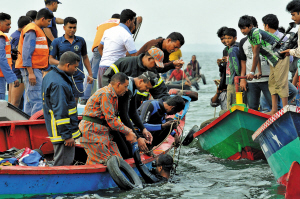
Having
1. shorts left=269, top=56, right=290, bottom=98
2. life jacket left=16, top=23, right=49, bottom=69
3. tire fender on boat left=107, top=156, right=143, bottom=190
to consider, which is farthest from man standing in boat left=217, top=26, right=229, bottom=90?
tire fender on boat left=107, top=156, right=143, bottom=190

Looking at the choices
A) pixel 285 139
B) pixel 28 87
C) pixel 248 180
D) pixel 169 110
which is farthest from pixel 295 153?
pixel 28 87

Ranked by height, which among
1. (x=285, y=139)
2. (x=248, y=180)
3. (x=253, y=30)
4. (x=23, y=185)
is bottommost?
(x=248, y=180)

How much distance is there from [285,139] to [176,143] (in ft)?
8.86

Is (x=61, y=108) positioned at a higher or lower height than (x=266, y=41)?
lower

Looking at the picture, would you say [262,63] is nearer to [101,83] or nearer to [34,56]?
[101,83]

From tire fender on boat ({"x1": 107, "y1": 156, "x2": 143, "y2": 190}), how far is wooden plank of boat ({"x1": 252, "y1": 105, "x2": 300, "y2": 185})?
184cm

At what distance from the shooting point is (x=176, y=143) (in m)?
7.97

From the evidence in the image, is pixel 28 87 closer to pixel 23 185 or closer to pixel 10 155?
pixel 10 155

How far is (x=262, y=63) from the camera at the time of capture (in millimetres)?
8398

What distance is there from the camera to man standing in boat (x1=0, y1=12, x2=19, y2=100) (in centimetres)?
855

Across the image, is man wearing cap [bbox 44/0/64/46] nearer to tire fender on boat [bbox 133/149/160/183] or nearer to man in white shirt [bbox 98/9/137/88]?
man in white shirt [bbox 98/9/137/88]

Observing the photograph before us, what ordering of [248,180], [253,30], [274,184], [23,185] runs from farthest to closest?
[253,30] < [248,180] < [274,184] < [23,185]

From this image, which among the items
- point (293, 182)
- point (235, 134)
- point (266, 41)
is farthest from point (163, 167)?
point (266, 41)

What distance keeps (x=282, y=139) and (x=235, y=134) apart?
2.22 meters
